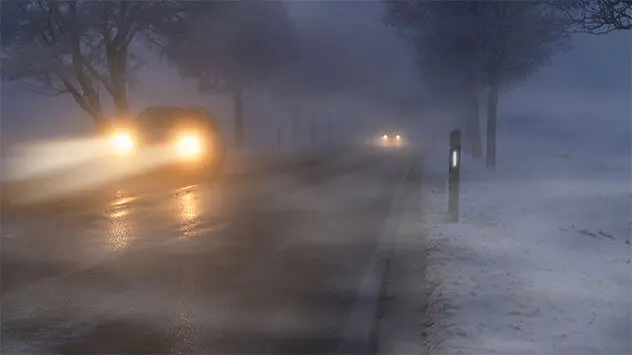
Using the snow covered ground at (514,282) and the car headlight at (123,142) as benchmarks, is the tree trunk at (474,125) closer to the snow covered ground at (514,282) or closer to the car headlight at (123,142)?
the car headlight at (123,142)

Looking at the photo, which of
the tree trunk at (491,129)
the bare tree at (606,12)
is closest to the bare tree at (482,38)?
the tree trunk at (491,129)

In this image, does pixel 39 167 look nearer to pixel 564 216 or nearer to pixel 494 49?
pixel 494 49

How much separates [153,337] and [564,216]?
8.12 meters

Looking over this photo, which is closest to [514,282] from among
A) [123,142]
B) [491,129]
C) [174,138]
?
[174,138]

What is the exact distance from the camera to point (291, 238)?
8672 millimetres

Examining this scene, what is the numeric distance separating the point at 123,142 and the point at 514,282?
44.3ft

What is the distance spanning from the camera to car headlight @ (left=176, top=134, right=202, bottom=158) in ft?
58.6

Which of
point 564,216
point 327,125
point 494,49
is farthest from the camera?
point 327,125

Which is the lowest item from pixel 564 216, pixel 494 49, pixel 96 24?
pixel 564 216

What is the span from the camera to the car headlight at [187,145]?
1786 centimetres

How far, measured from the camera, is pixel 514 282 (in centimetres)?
630

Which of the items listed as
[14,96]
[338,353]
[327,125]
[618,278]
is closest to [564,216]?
[618,278]

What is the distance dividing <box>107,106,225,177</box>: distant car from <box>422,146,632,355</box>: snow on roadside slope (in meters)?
6.88

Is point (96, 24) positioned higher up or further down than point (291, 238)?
higher up
